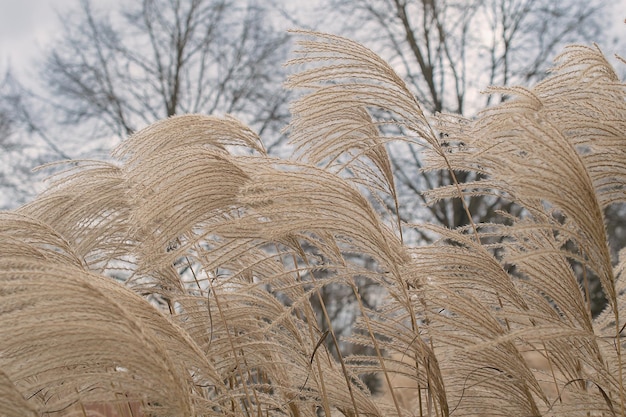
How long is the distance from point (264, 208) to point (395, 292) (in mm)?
712

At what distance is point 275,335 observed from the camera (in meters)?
2.56

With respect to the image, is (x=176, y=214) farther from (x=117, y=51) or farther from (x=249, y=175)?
(x=117, y=51)

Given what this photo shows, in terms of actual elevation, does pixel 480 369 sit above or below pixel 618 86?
below

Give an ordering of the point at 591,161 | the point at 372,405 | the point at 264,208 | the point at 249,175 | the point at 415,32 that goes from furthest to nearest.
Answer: the point at 415,32, the point at 372,405, the point at 591,161, the point at 249,175, the point at 264,208

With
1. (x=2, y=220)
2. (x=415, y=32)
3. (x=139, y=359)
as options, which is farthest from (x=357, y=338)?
(x=415, y=32)

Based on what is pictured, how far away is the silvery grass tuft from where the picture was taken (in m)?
1.88

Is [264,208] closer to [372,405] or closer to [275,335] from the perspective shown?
[275,335]

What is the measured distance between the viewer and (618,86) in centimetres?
243

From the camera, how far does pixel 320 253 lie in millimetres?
2475

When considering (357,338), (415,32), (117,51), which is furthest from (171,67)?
(357,338)

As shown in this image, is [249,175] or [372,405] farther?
[372,405]

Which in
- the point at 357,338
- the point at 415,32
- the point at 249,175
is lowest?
the point at 357,338

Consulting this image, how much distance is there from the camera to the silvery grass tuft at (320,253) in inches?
73.8

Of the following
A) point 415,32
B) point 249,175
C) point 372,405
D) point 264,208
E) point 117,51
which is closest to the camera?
point 264,208
